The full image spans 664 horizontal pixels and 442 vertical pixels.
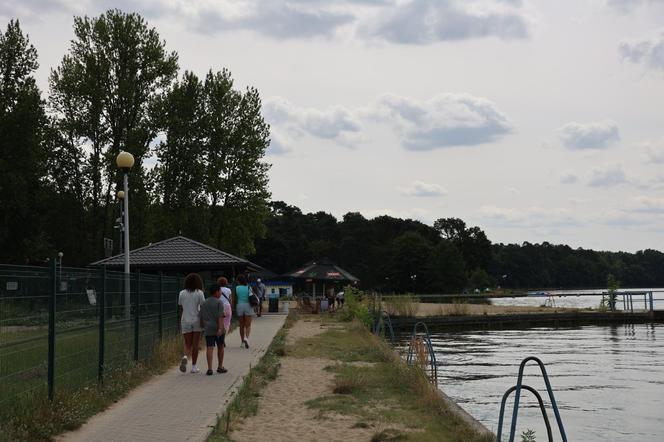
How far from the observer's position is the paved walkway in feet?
29.3

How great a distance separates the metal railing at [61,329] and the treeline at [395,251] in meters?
91.8

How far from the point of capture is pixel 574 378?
21453 mm

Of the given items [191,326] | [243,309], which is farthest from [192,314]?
[243,309]

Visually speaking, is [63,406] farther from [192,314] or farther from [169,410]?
[192,314]

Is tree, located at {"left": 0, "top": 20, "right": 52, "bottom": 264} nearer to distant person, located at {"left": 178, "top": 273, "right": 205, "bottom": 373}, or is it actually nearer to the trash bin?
the trash bin

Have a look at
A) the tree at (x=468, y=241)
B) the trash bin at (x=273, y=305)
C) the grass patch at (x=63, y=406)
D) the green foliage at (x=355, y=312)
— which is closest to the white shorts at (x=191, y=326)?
the grass patch at (x=63, y=406)

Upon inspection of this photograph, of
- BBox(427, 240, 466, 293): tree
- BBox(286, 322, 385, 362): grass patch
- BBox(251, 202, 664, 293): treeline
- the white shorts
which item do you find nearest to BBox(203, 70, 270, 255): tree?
BBox(286, 322, 385, 362): grass patch

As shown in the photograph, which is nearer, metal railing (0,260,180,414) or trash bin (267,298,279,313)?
metal railing (0,260,180,414)

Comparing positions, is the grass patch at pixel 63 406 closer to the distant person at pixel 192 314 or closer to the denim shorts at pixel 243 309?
the distant person at pixel 192 314

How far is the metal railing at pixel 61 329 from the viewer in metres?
8.43

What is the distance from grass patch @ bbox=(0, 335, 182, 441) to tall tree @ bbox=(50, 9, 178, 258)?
35840 millimetres

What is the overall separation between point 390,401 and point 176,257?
2031 cm

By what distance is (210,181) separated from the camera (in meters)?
51.2

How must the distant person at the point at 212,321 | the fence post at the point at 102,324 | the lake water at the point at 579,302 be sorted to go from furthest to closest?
the lake water at the point at 579,302 < the distant person at the point at 212,321 < the fence post at the point at 102,324
